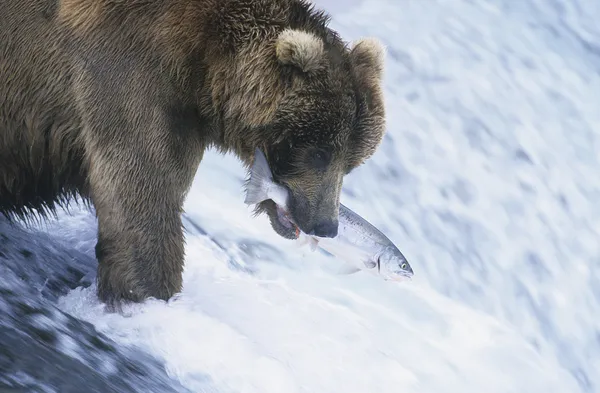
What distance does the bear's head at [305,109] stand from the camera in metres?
4.52

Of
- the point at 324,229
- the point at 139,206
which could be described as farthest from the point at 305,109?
the point at 139,206

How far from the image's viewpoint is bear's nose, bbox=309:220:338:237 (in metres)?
4.77

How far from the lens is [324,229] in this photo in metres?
4.77

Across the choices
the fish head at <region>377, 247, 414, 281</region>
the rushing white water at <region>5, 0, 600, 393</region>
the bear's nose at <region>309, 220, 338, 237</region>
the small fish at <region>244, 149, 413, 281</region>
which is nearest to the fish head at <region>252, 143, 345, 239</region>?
the bear's nose at <region>309, 220, 338, 237</region>

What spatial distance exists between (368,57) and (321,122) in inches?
16.8

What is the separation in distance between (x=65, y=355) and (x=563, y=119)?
6439mm

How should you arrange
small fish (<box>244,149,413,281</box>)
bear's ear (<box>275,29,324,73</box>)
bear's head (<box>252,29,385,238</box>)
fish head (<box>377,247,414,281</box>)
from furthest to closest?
fish head (<box>377,247,414,281</box>), small fish (<box>244,149,413,281</box>), bear's head (<box>252,29,385,238</box>), bear's ear (<box>275,29,324,73</box>)

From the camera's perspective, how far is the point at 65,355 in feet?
12.5

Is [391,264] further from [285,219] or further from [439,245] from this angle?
[439,245]

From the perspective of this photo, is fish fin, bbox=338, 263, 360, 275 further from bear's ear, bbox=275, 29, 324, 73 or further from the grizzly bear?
bear's ear, bbox=275, 29, 324, 73

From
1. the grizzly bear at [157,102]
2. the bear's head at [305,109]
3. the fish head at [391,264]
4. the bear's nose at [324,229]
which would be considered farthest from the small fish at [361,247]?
the grizzly bear at [157,102]

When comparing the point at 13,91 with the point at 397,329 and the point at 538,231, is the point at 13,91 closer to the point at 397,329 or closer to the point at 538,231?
the point at 397,329

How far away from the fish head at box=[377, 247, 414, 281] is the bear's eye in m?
1.05

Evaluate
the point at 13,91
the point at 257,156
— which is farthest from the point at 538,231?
the point at 13,91
